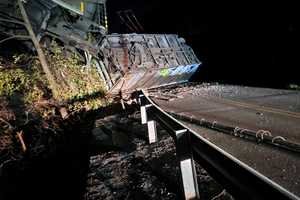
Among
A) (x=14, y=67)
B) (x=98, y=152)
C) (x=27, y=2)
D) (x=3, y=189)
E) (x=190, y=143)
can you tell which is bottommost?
(x=3, y=189)

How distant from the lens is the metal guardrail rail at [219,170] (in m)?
1.41

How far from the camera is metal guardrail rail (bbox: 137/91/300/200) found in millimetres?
1407

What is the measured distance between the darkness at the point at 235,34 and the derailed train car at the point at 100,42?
4466mm

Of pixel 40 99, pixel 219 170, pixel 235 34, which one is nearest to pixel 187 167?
pixel 219 170

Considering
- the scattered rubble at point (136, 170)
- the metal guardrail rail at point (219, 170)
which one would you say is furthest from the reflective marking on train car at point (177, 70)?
the metal guardrail rail at point (219, 170)

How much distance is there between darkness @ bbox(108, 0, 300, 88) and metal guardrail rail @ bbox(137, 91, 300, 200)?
10960 millimetres

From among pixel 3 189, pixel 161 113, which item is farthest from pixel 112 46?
pixel 161 113

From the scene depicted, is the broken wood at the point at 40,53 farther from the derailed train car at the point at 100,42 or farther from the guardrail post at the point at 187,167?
the guardrail post at the point at 187,167

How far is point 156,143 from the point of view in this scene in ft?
14.7

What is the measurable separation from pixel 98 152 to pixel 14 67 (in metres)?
7.10

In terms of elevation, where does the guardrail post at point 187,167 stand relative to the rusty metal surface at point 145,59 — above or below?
below

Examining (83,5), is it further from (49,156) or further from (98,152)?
(98,152)

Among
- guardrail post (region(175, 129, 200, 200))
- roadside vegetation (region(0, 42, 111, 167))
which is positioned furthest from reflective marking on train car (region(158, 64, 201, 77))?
guardrail post (region(175, 129, 200, 200))

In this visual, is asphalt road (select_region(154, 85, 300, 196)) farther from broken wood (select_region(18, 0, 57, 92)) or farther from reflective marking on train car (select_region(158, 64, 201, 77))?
broken wood (select_region(18, 0, 57, 92))
